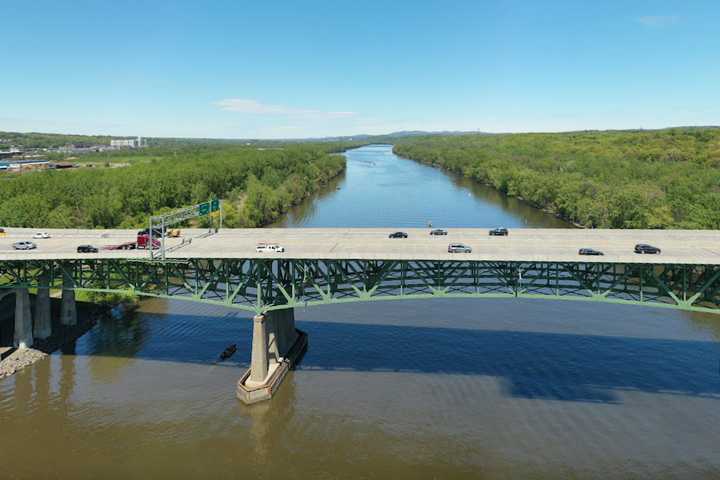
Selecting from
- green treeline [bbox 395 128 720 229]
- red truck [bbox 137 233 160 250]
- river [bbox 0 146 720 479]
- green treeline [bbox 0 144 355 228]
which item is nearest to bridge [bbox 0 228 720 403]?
red truck [bbox 137 233 160 250]

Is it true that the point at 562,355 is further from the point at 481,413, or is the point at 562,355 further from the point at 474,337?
the point at 481,413

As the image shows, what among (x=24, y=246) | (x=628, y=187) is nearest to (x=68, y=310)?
(x=24, y=246)

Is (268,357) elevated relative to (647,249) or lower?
lower

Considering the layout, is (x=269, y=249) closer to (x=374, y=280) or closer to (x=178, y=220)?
(x=374, y=280)

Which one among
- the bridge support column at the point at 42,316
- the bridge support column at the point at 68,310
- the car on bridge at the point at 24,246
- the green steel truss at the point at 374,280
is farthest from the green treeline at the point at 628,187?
the car on bridge at the point at 24,246

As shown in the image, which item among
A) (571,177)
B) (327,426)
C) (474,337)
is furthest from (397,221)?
(327,426)

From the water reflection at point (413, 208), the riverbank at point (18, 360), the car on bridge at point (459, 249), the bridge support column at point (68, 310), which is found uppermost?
the car on bridge at point (459, 249)

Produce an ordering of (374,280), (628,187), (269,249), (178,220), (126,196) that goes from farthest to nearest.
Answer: (628,187)
(126,196)
(178,220)
(374,280)
(269,249)

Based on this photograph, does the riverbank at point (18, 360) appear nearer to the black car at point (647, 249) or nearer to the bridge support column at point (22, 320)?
the bridge support column at point (22, 320)
